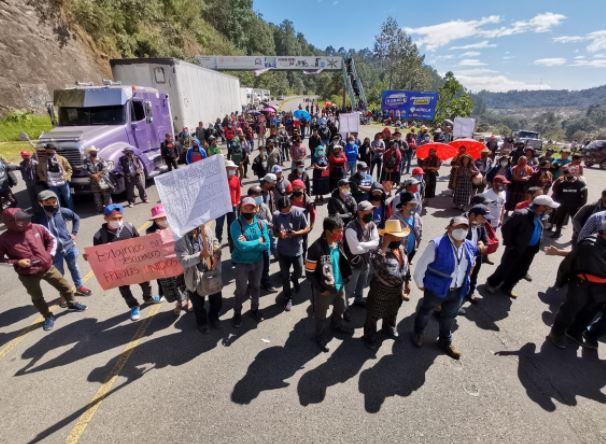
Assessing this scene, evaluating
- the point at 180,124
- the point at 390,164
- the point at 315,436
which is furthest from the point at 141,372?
the point at 180,124

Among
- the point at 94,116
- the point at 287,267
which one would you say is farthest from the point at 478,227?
the point at 94,116

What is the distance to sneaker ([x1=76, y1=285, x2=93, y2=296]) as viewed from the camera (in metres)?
5.53

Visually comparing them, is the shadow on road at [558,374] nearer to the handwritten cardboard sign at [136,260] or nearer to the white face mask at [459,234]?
the white face mask at [459,234]

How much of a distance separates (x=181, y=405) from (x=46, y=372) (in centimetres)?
194

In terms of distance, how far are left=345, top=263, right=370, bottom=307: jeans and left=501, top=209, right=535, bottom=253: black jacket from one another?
2.33m

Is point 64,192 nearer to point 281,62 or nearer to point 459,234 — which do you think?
point 459,234

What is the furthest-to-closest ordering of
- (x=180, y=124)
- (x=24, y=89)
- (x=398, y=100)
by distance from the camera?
(x=398, y=100) < (x=24, y=89) < (x=180, y=124)

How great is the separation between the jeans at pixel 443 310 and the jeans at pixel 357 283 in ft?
3.43

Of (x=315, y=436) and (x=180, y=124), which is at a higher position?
(x=180, y=124)

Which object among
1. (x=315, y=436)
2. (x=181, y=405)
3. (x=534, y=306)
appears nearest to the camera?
(x=315, y=436)

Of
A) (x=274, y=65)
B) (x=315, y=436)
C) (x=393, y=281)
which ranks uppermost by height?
(x=274, y=65)

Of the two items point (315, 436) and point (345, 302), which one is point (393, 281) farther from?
point (315, 436)

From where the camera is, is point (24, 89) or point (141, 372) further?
point (24, 89)

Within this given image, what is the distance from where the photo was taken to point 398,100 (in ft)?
112
